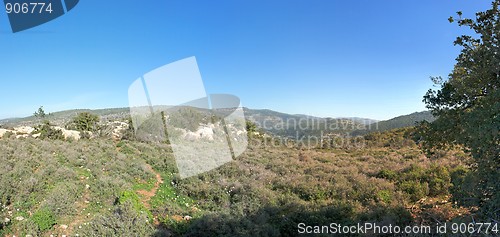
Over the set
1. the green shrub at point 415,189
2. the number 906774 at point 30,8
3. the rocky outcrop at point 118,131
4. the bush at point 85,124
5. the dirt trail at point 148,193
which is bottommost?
the green shrub at point 415,189

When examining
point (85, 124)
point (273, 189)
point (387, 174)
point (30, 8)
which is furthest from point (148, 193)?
point (85, 124)

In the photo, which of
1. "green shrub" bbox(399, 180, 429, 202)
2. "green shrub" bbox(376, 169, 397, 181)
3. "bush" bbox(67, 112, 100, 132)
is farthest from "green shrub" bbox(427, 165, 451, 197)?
"bush" bbox(67, 112, 100, 132)

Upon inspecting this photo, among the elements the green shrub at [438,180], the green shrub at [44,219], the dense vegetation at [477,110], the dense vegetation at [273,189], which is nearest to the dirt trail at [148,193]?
the dense vegetation at [273,189]

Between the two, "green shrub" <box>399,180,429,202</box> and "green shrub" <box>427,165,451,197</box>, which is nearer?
"green shrub" <box>399,180,429,202</box>

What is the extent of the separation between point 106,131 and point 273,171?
22070 millimetres

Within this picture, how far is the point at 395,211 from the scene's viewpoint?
848 cm

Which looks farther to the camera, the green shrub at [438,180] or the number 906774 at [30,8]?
the green shrub at [438,180]

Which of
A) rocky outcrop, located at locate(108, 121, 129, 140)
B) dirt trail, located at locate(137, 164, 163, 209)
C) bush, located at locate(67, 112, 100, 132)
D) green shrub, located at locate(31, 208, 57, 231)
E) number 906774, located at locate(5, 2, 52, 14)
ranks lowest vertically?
dirt trail, located at locate(137, 164, 163, 209)

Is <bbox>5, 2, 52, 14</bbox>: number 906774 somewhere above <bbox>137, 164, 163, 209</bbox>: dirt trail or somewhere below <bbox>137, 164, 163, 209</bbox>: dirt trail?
above

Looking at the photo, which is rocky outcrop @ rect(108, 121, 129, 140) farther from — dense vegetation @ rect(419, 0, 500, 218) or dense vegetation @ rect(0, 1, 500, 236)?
dense vegetation @ rect(419, 0, 500, 218)

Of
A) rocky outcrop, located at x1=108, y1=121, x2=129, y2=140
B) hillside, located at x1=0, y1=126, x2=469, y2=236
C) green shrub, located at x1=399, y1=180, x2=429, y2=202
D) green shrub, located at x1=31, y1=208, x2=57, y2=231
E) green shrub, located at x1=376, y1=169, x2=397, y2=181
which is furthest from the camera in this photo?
rocky outcrop, located at x1=108, y1=121, x2=129, y2=140

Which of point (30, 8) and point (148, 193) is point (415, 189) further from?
point (30, 8)

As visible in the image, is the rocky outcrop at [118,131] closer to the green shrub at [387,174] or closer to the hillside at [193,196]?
the hillside at [193,196]

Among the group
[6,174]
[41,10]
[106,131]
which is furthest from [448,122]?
[106,131]
